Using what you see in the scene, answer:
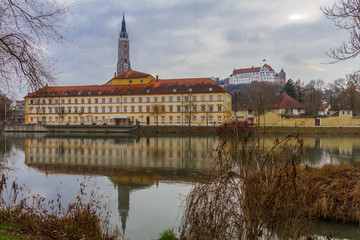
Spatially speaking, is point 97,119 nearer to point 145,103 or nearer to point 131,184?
point 145,103

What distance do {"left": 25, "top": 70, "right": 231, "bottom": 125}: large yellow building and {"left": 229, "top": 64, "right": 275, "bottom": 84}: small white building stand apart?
11330 cm

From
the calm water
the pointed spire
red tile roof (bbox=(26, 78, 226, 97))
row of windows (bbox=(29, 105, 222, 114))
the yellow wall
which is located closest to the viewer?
the calm water

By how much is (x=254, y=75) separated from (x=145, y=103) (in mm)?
121471

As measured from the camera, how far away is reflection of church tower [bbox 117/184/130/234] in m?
8.26

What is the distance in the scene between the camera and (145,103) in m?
62.6

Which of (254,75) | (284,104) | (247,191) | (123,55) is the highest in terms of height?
(123,55)

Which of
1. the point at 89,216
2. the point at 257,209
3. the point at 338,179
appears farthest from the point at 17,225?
the point at 338,179

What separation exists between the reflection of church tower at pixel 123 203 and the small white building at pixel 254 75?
16325 cm

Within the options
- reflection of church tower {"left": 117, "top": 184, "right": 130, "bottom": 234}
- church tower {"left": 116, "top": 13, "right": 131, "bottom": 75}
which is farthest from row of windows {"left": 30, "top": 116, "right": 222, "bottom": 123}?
church tower {"left": 116, "top": 13, "right": 131, "bottom": 75}

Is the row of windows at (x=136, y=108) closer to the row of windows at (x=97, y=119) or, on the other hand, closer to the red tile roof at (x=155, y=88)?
the row of windows at (x=97, y=119)

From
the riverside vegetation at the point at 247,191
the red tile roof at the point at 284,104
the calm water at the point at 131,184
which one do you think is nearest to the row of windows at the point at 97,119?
the red tile roof at the point at 284,104

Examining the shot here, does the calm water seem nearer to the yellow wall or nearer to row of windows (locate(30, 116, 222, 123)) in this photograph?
the yellow wall

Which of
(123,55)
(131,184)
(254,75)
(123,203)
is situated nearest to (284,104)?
(131,184)

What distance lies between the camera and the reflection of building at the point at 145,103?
5950 centimetres
